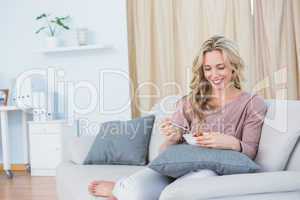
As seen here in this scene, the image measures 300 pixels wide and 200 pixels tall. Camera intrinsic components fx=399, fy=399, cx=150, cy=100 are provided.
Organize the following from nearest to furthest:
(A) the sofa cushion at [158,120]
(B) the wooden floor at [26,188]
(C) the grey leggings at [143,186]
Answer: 1. (C) the grey leggings at [143,186]
2. (A) the sofa cushion at [158,120]
3. (B) the wooden floor at [26,188]

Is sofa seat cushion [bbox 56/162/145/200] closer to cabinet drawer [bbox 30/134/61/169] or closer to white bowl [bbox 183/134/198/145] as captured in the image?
white bowl [bbox 183/134/198/145]

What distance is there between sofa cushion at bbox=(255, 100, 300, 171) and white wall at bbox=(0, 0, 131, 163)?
256cm

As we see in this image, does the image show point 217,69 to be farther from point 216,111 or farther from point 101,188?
point 101,188

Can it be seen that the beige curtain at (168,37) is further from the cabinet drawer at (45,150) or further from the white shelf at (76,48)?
the cabinet drawer at (45,150)

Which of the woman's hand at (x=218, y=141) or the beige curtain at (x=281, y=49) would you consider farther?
the beige curtain at (x=281, y=49)

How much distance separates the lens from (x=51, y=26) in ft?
14.7

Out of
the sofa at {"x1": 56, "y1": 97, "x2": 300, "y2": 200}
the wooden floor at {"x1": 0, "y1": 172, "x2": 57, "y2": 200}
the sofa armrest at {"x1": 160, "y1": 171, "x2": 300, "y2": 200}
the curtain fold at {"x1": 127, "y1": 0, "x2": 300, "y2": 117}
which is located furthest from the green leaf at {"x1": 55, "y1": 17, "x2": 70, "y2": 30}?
the sofa armrest at {"x1": 160, "y1": 171, "x2": 300, "y2": 200}

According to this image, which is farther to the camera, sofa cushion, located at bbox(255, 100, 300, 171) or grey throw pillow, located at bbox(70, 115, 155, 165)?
grey throw pillow, located at bbox(70, 115, 155, 165)

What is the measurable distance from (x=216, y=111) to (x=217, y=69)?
195 millimetres

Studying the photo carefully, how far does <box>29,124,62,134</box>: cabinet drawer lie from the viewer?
4.17m

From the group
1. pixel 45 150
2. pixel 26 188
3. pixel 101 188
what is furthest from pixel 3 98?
pixel 101 188

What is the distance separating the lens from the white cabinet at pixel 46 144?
13.7 ft

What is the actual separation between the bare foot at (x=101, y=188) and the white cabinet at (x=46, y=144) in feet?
7.36

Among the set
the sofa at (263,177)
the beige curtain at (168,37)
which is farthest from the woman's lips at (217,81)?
the beige curtain at (168,37)
